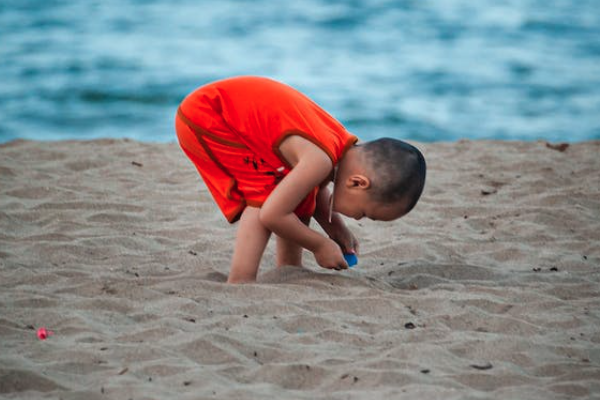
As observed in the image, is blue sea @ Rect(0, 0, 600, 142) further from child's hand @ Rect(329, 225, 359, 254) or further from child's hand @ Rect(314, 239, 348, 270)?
child's hand @ Rect(314, 239, 348, 270)

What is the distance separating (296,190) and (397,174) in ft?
1.28

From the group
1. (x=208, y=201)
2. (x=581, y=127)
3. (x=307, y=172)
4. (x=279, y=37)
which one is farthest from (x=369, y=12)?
(x=307, y=172)

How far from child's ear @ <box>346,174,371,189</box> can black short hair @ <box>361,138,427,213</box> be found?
24 millimetres

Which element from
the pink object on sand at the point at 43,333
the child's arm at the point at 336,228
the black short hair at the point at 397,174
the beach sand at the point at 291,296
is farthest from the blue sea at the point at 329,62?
the pink object on sand at the point at 43,333

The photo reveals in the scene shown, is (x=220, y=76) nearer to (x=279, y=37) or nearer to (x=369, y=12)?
(x=279, y=37)

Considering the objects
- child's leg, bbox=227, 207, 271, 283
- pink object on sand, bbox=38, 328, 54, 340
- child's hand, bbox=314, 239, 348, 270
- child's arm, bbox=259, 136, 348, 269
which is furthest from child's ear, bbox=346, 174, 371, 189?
pink object on sand, bbox=38, 328, 54, 340

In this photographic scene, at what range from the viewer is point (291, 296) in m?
3.49

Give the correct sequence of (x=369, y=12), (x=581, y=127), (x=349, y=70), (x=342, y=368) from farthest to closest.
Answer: (x=369, y=12) < (x=349, y=70) < (x=581, y=127) < (x=342, y=368)

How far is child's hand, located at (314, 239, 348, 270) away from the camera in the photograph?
3570 millimetres

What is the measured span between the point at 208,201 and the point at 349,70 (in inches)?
368

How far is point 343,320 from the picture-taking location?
327cm

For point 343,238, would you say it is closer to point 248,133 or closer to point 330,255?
point 330,255

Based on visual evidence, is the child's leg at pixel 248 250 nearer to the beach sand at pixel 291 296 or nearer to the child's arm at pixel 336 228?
the beach sand at pixel 291 296

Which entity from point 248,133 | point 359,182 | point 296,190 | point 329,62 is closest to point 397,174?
point 359,182
